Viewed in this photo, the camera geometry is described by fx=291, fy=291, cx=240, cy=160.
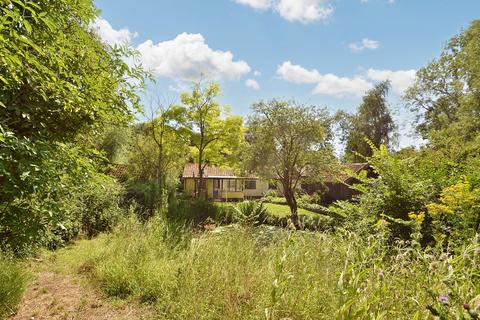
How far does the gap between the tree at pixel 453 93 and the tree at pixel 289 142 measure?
5.10 meters

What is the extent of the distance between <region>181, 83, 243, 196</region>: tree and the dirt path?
12.4 meters

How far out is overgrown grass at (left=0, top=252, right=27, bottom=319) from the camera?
3.55m

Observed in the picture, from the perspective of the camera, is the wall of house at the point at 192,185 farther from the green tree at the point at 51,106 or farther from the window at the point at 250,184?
the green tree at the point at 51,106

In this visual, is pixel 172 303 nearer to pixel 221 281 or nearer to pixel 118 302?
pixel 221 281

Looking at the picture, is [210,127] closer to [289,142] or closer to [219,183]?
[289,142]

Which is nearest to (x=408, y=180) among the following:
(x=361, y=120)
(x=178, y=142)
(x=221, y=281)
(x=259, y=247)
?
(x=259, y=247)

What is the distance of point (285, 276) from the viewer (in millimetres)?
2467

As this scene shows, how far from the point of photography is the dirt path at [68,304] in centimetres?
373

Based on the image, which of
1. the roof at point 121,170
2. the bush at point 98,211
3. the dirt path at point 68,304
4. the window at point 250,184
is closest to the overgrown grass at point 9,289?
the dirt path at point 68,304

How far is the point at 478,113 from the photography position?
13.6 meters

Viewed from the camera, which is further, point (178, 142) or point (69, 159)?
point (178, 142)

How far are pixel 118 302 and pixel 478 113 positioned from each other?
16.5m

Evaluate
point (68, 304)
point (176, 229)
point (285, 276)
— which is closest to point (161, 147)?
point (176, 229)

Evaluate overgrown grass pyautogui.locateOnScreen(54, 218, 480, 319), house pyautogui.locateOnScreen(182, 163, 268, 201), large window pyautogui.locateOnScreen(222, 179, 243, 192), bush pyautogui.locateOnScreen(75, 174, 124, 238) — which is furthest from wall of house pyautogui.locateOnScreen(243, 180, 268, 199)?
overgrown grass pyautogui.locateOnScreen(54, 218, 480, 319)
